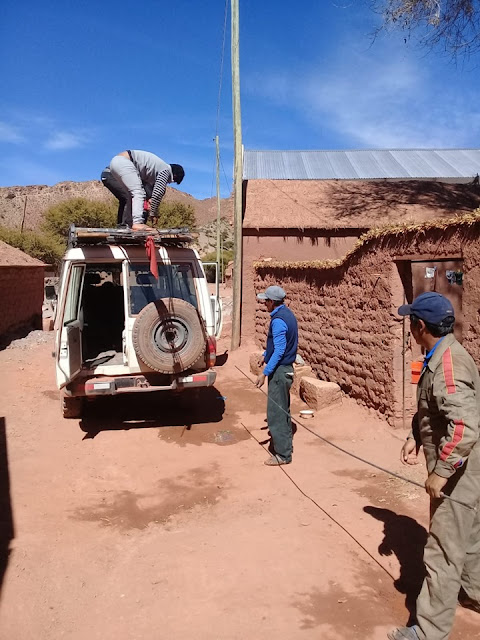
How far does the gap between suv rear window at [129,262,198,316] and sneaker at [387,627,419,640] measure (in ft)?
15.5

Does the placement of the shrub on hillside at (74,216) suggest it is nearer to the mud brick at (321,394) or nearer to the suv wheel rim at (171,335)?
the mud brick at (321,394)

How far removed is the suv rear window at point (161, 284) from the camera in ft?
21.5

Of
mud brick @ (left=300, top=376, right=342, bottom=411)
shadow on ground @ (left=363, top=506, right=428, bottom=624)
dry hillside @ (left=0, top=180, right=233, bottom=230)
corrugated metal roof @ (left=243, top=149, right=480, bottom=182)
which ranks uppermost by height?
dry hillside @ (left=0, top=180, right=233, bottom=230)

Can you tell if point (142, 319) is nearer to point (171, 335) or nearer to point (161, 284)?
point (171, 335)

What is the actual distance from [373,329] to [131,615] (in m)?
4.96

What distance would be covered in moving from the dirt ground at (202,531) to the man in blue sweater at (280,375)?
0.29m

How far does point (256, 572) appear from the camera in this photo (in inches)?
133

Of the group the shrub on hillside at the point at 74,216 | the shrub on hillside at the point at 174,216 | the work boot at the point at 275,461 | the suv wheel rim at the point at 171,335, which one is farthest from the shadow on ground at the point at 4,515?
the shrub on hillside at the point at 74,216

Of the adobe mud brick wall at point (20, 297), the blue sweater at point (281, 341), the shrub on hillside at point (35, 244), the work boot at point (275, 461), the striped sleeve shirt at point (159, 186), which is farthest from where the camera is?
the shrub on hillside at point (35, 244)

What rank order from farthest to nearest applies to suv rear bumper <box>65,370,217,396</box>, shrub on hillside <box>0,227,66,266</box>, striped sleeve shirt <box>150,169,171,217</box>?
shrub on hillside <box>0,227,66,266</box> < striped sleeve shirt <box>150,169,171,217</box> < suv rear bumper <box>65,370,217,396</box>

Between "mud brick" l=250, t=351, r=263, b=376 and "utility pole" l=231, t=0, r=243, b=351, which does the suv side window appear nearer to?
"mud brick" l=250, t=351, r=263, b=376

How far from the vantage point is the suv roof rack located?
6047 millimetres

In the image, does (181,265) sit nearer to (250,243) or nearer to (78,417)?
(78,417)

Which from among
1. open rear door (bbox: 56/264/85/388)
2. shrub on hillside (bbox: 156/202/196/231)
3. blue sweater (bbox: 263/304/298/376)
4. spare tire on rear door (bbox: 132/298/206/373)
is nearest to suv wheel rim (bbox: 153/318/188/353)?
spare tire on rear door (bbox: 132/298/206/373)
